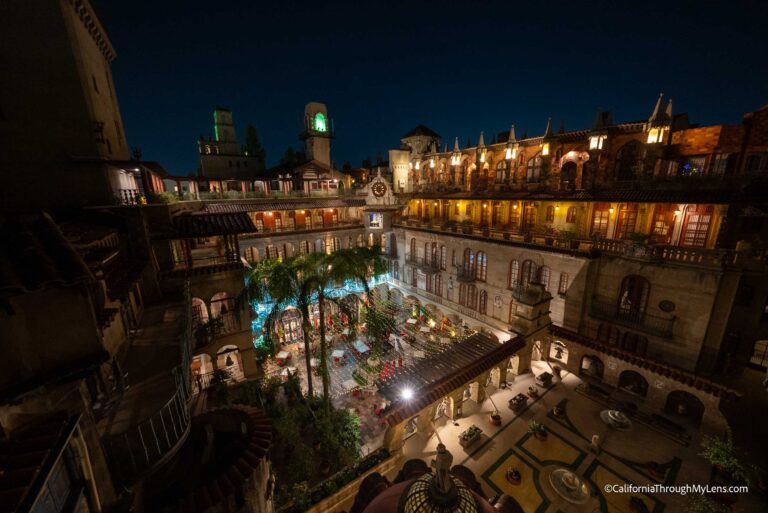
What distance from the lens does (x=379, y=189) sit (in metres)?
36.9

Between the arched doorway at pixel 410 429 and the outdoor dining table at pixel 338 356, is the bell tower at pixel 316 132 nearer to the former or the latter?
the outdoor dining table at pixel 338 356

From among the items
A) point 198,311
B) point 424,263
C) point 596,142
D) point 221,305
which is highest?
point 596,142

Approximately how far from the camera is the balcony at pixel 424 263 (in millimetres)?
31028

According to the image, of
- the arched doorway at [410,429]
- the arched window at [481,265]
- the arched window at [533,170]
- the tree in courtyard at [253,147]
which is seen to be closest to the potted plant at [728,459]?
the arched doorway at [410,429]

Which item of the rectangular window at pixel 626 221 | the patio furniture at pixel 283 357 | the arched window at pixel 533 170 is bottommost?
the patio furniture at pixel 283 357

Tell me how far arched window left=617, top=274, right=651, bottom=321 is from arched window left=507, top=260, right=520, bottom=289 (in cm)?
679

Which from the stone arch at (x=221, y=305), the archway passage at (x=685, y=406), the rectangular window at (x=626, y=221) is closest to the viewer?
the archway passage at (x=685, y=406)

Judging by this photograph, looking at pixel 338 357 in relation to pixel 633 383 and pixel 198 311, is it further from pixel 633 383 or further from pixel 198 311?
pixel 633 383

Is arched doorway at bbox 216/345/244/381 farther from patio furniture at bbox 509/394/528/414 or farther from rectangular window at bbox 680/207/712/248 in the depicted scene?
rectangular window at bbox 680/207/712/248

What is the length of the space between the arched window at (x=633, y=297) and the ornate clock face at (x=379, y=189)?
25.7 meters

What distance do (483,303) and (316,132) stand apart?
42.4m

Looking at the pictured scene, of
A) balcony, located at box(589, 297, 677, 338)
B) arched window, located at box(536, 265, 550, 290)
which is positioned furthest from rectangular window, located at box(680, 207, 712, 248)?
arched window, located at box(536, 265, 550, 290)

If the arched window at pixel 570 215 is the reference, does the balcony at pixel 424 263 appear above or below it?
below

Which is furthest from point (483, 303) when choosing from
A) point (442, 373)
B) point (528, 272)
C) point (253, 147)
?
point (253, 147)
